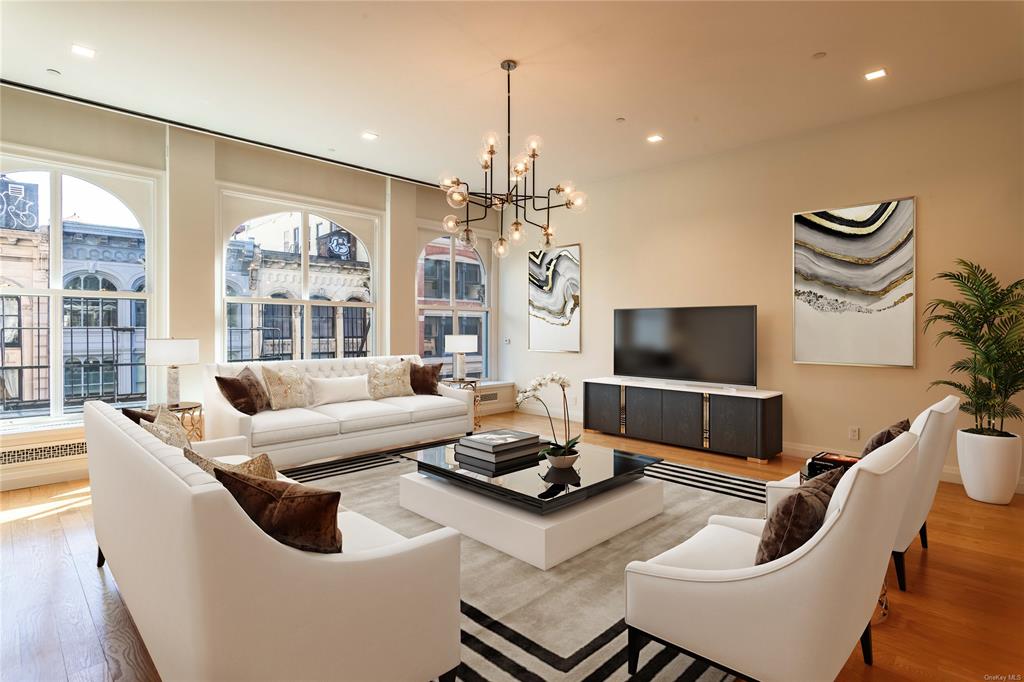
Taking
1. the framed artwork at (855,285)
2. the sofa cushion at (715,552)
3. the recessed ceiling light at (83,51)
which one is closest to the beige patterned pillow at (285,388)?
the recessed ceiling light at (83,51)

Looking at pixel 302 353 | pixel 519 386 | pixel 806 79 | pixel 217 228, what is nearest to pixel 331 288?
pixel 302 353

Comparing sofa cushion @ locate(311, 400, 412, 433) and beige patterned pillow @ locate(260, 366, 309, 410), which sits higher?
beige patterned pillow @ locate(260, 366, 309, 410)

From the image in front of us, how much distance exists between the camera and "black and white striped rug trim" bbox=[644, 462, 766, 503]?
3.90 metres

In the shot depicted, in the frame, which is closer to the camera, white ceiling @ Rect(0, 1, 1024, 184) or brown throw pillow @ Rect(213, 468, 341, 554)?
brown throw pillow @ Rect(213, 468, 341, 554)

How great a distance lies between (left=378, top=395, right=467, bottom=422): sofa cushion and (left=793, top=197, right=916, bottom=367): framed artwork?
3.37 meters

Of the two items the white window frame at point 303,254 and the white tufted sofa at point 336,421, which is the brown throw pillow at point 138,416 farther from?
the white window frame at point 303,254

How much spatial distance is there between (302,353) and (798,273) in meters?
5.25

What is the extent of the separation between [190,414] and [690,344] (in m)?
4.80

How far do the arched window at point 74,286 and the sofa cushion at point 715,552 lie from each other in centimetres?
502

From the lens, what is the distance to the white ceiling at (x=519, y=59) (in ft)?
9.95

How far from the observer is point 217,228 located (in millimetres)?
5375

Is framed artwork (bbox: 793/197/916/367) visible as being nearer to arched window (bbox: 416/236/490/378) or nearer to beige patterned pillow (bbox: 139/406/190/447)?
arched window (bbox: 416/236/490/378)

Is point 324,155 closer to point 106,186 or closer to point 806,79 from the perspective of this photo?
point 106,186

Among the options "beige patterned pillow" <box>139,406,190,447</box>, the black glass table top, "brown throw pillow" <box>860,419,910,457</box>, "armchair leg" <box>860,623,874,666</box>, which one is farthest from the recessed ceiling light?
"armchair leg" <box>860,623,874,666</box>
